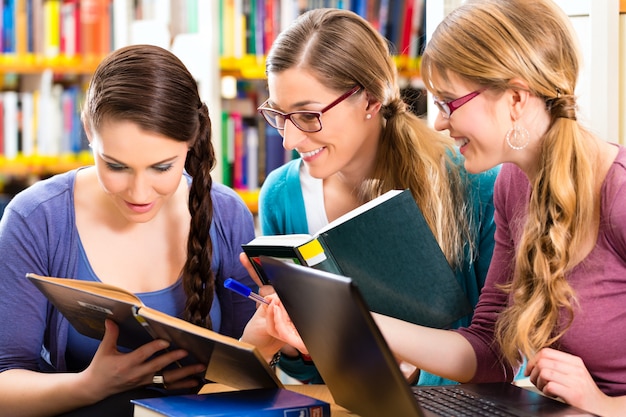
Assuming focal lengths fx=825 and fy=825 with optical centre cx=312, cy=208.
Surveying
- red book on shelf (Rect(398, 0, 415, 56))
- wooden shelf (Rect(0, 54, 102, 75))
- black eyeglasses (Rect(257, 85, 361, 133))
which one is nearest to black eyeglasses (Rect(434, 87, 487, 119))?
black eyeglasses (Rect(257, 85, 361, 133))

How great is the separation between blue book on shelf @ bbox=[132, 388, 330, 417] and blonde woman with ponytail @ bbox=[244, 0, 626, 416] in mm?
138

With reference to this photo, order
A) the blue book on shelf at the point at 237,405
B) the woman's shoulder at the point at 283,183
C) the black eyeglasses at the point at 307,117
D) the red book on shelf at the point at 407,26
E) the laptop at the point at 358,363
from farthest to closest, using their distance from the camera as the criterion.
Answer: the red book on shelf at the point at 407,26 → the woman's shoulder at the point at 283,183 → the black eyeglasses at the point at 307,117 → the blue book on shelf at the point at 237,405 → the laptop at the point at 358,363

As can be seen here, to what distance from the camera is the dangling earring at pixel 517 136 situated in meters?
1.27

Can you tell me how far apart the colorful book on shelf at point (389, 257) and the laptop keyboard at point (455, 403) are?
0.19 meters

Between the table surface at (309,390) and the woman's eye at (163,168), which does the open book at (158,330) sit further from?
the woman's eye at (163,168)

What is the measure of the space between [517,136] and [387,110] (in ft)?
1.52

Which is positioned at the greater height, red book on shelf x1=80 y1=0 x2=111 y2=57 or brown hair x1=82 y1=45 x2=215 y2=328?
red book on shelf x1=80 y1=0 x2=111 y2=57

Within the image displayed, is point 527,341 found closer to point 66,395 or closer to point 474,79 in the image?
point 474,79

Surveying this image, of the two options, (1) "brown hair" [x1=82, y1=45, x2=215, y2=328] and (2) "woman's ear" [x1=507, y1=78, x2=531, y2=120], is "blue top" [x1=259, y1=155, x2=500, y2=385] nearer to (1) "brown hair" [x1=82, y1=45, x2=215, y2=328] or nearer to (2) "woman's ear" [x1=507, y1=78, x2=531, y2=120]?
(1) "brown hair" [x1=82, y1=45, x2=215, y2=328]

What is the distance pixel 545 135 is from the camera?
1.28 metres

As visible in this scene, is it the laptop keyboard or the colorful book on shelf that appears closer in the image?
the laptop keyboard

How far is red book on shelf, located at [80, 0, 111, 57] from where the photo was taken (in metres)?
2.81

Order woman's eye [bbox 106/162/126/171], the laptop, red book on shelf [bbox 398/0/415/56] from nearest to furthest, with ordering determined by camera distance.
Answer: the laptop
woman's eye [bbox 106/162/126/171]
red book on shelf [bbox 398/0/415/56]

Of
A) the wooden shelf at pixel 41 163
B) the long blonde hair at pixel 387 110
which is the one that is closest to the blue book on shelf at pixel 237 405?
the long blonde hair at pixel 387 110
